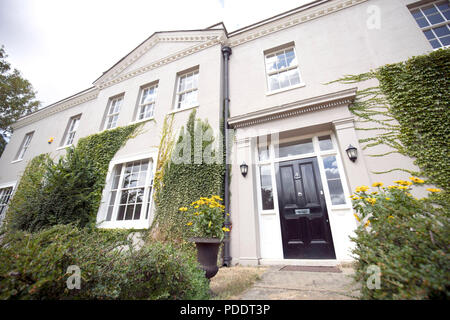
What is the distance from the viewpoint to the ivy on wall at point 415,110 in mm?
3635

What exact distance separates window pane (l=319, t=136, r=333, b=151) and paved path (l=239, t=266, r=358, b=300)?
2743 millimetres

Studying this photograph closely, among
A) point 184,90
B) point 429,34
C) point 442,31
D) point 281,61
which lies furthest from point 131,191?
point 442,31

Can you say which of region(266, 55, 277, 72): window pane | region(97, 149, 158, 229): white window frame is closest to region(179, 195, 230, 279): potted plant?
region(97, 149, 158, 229): white window frame

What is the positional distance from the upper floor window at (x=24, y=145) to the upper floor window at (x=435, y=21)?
18.0 m

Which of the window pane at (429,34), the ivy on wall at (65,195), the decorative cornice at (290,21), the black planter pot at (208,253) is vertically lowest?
the black planter pot at (208,253)

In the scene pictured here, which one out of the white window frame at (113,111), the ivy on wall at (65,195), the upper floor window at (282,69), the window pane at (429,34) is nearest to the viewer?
the window pane at (429,34)

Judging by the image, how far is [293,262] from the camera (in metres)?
4.08

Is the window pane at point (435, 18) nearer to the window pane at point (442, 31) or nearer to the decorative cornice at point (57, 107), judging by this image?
the window pane at point (442, 31)

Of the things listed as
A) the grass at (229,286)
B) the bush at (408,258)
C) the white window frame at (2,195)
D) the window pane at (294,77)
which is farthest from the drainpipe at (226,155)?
Result: the white window frame at (2,195)

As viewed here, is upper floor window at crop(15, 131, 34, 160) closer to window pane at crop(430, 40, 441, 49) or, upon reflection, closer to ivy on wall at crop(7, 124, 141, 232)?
ivy on wall at crop(7, 124, 141, 232)

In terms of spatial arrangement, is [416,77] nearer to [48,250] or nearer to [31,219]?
[48,250]

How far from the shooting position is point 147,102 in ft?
24.8

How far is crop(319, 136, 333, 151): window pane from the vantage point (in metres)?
4.75
